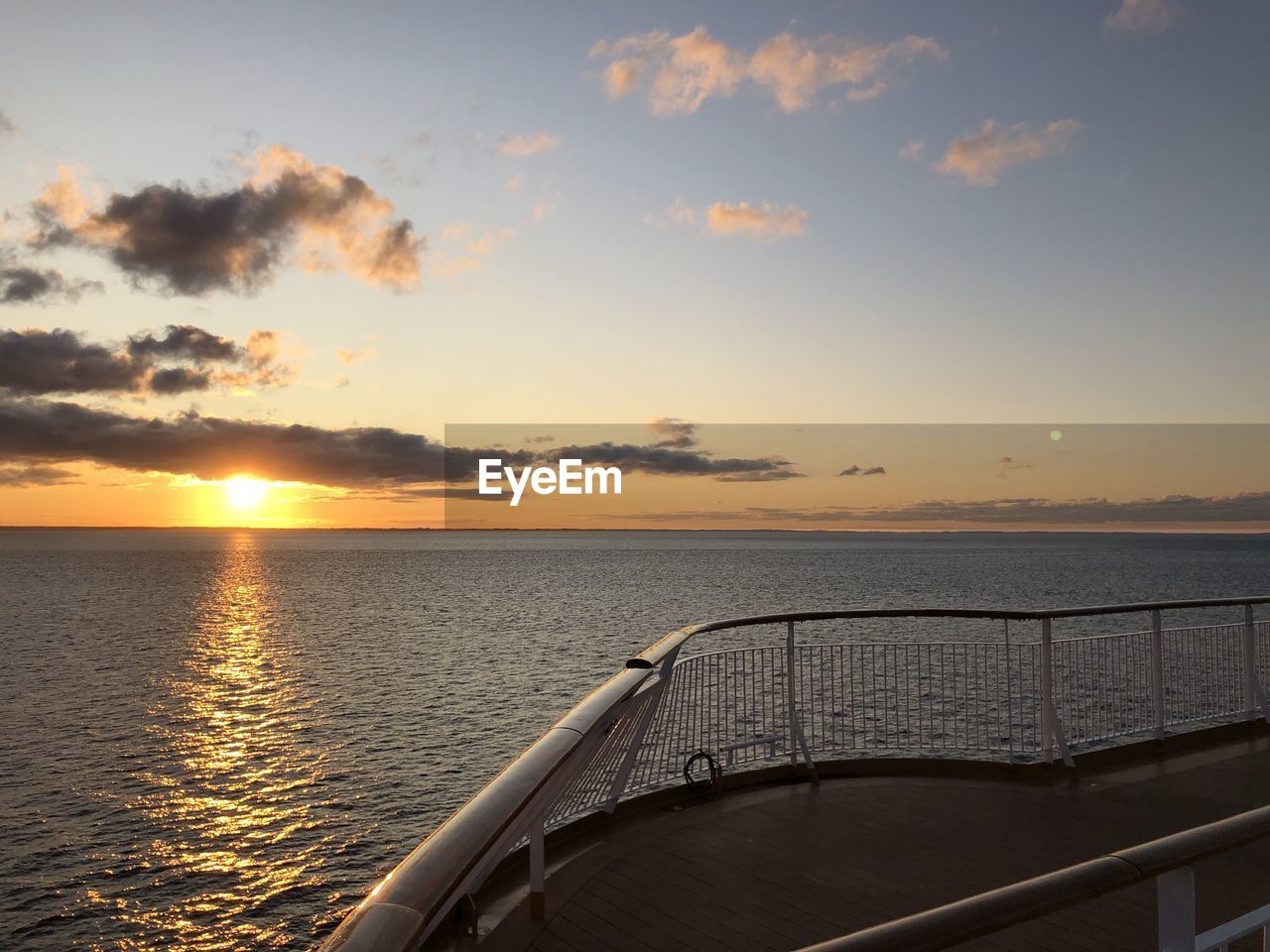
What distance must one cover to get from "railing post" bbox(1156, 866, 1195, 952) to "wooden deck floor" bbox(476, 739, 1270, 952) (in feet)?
9.74

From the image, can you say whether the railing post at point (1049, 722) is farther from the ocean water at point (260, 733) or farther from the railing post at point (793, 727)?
the ocean water at point (260, 733)

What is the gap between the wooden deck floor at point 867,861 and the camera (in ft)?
14.9

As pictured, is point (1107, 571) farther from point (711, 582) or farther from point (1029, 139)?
point (1029, 139)

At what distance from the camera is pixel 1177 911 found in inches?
69.2

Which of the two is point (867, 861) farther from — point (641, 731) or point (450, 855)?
point (450, 855)

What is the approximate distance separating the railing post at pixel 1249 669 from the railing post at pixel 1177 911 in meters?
8.58

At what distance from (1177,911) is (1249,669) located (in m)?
8.94

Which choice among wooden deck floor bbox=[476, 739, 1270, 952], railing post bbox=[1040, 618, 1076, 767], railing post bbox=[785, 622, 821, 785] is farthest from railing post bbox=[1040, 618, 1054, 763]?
railing post bbox=[785, 622, 821, 785]

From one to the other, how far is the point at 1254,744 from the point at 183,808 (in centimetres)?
1867

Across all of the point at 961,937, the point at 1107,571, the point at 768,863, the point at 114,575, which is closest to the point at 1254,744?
the point at 768,863

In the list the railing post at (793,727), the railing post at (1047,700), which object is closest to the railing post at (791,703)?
the railing post at (793,727)

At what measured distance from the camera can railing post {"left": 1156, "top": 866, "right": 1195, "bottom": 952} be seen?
1742 mm

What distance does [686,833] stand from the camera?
19.4ft

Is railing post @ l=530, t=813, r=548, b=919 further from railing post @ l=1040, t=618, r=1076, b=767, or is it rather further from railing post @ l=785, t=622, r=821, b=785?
railing post @ l=1040, t=618, r=1076, b=767
